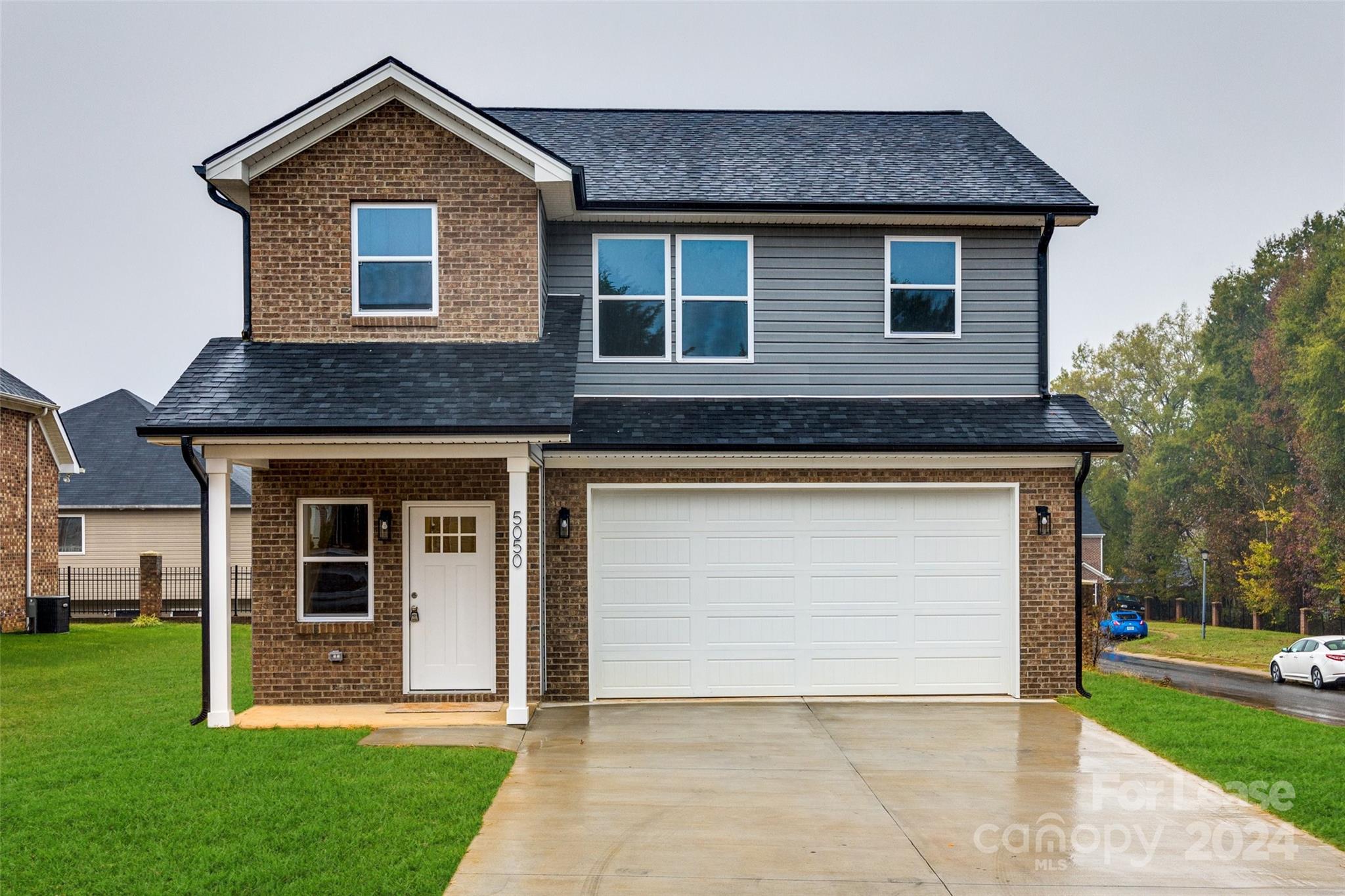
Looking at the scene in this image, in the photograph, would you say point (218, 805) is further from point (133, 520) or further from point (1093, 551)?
point (1093, 551)

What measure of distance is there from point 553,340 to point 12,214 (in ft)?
74.0

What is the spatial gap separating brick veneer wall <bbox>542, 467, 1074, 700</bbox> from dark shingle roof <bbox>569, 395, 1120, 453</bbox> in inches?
17.9

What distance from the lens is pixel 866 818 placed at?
23.8ft

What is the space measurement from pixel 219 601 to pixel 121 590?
2105 cm

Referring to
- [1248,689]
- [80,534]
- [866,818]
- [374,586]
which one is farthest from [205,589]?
[1248,689]

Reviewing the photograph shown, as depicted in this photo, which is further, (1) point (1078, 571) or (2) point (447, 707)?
(1) point (1078, 571)

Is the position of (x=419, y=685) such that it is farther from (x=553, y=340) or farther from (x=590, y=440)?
(x=553, y=340)

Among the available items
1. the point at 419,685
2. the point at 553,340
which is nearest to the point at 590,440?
the point at 553,340

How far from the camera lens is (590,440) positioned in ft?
37.2

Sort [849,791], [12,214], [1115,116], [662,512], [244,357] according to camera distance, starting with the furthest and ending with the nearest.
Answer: [1115,116] → [12,214] → [662,512] → [244,357] → [849,791]

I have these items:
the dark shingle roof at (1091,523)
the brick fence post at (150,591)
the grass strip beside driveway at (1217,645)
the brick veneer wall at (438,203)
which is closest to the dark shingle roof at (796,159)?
the brick veneer wall at (438,203)

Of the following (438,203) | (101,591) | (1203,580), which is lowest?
(1203,580)

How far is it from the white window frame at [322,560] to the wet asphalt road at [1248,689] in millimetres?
13333

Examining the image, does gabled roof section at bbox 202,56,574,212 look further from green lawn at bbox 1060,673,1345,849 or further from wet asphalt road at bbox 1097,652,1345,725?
wet asphalt road at bbox 1097,652,1345,725
